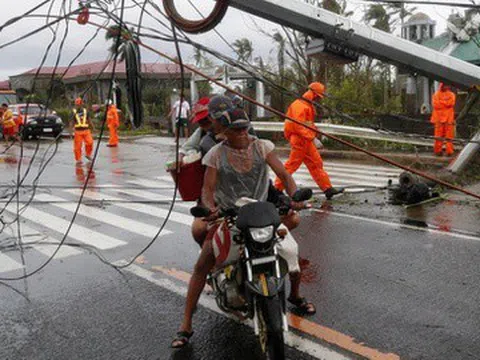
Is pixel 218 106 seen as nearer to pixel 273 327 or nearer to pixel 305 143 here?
pixel 273 327

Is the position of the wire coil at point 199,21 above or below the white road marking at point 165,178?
above

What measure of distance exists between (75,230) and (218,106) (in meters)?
4.24

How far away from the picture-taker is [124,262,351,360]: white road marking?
356cm

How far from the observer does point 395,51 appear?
26.3 ft

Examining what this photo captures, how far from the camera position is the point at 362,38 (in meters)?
7.54

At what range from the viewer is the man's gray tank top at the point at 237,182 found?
3.82m

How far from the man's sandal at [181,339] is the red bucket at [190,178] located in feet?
3.40

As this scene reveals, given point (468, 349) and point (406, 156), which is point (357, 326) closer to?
point (468, 349)

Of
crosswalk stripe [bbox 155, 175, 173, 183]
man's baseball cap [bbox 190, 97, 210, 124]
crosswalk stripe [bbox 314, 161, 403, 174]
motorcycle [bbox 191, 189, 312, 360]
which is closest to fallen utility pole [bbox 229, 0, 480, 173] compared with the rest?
man's baseball cap [bbox 190, 97, 210, 124]

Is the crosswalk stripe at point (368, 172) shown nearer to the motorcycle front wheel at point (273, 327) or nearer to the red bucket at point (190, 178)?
the red bucket at point (190, 178)

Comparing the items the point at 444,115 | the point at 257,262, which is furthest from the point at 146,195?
the point at 444,115

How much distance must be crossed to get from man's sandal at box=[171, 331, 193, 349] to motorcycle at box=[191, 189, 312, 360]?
445 mm

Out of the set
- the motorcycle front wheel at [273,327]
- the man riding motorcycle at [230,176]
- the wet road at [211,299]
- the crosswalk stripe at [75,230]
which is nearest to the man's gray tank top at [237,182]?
the man riding motorcycle at [230,176]

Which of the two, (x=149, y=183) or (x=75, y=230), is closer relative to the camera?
(x=75, y=230)
